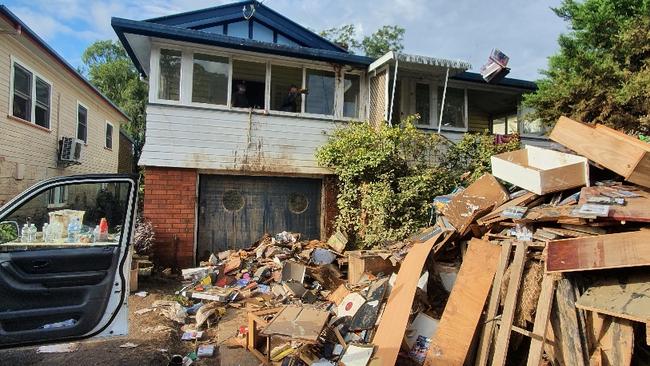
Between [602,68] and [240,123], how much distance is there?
6871mm

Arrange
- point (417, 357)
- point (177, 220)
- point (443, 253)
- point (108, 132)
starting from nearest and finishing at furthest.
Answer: point (417, 357), point (443, 253), point (177, 220), point (108, 132)

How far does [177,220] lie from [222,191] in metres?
1.07

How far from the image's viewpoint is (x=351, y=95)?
10.2 metres

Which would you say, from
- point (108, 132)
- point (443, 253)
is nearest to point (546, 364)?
point (443, 253)

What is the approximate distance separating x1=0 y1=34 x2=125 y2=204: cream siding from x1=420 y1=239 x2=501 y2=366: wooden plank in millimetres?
9364

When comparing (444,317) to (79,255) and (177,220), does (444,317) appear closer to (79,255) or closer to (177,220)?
(79,255)

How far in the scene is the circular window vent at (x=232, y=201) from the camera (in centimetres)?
891

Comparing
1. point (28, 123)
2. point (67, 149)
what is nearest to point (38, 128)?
point (28, 123)

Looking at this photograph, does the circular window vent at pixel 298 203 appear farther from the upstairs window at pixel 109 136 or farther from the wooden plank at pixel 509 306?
the upstairs window at pixel 109 136

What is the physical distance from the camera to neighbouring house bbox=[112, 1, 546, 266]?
330 inches

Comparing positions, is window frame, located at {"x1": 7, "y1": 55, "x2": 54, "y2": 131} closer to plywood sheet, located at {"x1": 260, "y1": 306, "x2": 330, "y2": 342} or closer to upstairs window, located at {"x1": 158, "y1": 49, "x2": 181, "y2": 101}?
upstairs window, located at {"x1": 158, "y1": 49, "x2": 181, "y2": 101}

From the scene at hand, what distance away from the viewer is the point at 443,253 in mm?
5559

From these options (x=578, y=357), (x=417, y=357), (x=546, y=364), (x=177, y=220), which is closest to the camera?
(x=578, y=357)

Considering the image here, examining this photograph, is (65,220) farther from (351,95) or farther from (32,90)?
(32,90)
